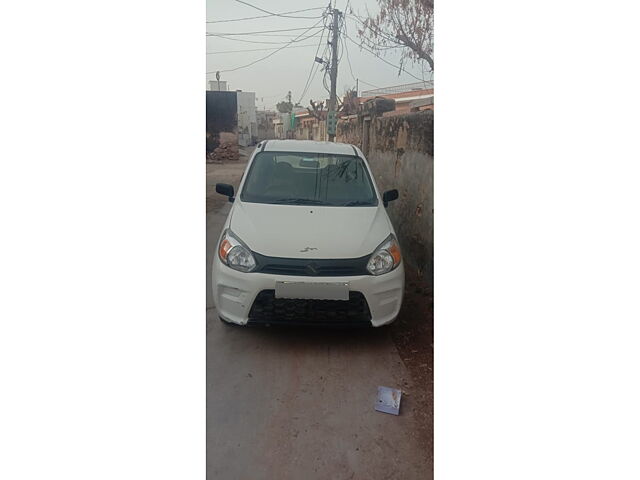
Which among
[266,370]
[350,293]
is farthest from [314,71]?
[266,370]

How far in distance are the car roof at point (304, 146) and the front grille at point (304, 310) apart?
0.75 metres

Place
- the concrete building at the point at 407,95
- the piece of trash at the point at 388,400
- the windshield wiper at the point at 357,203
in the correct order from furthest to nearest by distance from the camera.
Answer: the windshield wiper at the point at 357,203, the concrete building at the point at 407,95, the piece of trash at the point at 388,400

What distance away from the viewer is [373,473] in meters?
1.50

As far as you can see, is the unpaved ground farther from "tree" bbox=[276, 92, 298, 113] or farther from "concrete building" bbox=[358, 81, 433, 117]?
"concrete building" bbox=[358, 81, 433, 117]

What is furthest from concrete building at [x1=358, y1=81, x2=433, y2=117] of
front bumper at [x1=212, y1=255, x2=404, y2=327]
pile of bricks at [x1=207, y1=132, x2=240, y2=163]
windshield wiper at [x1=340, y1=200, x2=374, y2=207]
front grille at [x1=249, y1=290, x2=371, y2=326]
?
front grille at [x1=249, y1=290, x2=371, y2=326]

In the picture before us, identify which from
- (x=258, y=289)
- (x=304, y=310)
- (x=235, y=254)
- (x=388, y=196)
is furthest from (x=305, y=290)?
(x=388, y=196)

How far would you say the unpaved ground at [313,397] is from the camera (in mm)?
1521

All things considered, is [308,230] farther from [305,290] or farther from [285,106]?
[285,106]

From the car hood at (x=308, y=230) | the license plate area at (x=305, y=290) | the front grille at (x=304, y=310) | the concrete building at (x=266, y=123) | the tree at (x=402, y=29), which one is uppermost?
the tree at (x=402, y=29)

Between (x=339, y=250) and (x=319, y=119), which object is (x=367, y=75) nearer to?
(x=319, y=119)

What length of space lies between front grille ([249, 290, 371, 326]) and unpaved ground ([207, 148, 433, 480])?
0.07 meters

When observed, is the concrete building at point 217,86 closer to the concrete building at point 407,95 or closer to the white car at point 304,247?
the white car at point 304,247

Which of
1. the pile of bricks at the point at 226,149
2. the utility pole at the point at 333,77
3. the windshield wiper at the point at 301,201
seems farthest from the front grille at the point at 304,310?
the utility pole at the point at 333,77

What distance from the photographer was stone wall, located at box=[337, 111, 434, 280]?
212 cm
